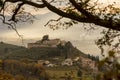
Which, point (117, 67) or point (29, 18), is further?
point (29, 18)

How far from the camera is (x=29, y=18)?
766 inches

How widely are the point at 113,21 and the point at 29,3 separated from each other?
379 cm

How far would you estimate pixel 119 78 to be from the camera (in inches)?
164

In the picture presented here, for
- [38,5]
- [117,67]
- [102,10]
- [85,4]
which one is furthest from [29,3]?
[117,67]

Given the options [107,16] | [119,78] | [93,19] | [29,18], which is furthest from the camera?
[29,18]

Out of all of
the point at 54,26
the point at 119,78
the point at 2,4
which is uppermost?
the point at 119,78

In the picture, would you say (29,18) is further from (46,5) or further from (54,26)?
(46,5)

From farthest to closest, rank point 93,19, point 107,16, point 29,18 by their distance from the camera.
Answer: point 29,18 < point 107,16 < point 93,19

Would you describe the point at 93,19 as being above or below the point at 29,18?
above

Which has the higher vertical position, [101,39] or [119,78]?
[119,78]

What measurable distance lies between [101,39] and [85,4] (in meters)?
2.08

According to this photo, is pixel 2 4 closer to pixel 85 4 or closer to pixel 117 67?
pixel 85 4

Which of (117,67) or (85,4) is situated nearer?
(117,67)

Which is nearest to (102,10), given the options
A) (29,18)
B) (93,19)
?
(93,19)
